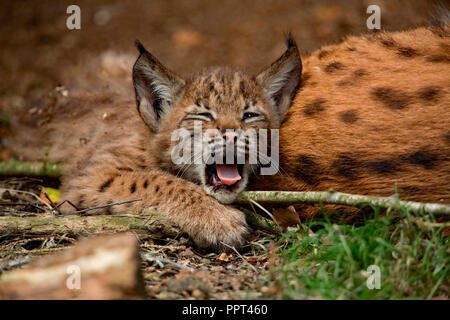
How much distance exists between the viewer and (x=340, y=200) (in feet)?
8.98

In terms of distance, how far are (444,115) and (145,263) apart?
185 cm

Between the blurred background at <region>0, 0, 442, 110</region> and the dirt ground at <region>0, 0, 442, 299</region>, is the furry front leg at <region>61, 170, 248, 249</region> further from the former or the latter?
the blurred background at <region>0, 0, 442, 110</region>

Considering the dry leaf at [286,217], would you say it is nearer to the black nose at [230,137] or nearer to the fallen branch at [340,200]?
the fallen branch at [340,200]

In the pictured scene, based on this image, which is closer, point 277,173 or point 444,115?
point 444,115

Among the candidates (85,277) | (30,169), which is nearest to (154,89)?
(30,169)

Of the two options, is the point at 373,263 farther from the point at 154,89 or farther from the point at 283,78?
the point at 154,89

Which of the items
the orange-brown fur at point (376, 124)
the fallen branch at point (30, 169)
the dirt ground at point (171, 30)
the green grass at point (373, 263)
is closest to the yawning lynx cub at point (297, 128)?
the orange-brown fur at point (376, 124)

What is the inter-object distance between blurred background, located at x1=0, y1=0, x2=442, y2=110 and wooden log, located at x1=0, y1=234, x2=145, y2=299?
4879 millimetres

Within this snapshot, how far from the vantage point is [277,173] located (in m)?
3.27

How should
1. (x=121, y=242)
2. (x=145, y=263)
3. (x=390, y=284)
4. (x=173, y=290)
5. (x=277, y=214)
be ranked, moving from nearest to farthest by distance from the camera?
1. (x=121, y=242)
2. (x=390, y=284)
3. (x=173, y=290)
4. (x=145, y=263)
5. (x=277, y=214)

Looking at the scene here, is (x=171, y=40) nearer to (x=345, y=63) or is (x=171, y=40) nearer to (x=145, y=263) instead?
(x=345, y=63)

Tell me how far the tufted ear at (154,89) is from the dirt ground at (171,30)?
2229 millimetres

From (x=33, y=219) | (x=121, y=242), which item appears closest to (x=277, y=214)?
(x=121, y=242)

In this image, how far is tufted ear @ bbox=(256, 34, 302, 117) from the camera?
356 centimetres
